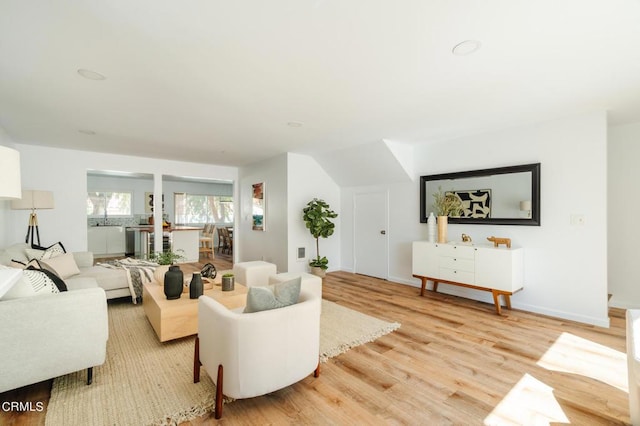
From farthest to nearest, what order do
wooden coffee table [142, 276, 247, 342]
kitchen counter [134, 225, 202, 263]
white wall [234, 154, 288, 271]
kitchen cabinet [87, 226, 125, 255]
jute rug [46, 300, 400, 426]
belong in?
kitchen cabinet [87, 226, 125, 255], kitchen counter [134, 225, 202, 263], white wall [234, 154, 288, 271], wooden coffee table [142, 276, 247, 342], jute rug [46, 300, 400, 426]

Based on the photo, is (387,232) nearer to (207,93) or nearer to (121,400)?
(207,93)

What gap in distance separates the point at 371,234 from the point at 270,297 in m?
4.11

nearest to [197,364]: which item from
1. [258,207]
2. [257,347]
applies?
[257,347]

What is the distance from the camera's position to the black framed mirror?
377 centimetres

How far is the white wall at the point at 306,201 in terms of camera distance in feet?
18.5

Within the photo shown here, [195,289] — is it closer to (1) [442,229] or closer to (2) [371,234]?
(1) [442,229]

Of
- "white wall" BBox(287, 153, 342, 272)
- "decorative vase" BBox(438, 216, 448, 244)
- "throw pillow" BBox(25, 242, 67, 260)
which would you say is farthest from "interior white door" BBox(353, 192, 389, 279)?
"throw pillow" BBox(25, 242, 67, 260)

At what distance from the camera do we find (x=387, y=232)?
18.1ft

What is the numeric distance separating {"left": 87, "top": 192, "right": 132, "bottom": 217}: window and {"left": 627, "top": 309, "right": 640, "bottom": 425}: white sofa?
35.3 ft

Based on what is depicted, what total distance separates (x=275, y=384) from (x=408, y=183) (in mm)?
4130

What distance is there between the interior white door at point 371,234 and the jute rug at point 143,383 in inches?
96.4

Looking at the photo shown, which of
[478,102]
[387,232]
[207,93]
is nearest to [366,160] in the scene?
[387,232]

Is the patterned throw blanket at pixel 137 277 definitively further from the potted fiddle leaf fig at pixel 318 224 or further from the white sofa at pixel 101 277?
the potted fiddle leaf fig at pixel 318 224

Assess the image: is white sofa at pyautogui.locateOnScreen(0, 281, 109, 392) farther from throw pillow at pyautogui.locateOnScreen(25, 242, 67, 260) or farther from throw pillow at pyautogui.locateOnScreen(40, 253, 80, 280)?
throw pillow at pyautogui.locateOnScreen(25, 242, 67, 260)
